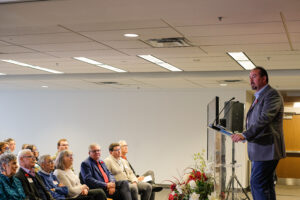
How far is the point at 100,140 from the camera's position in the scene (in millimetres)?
13297

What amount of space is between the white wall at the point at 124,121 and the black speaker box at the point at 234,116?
6.02m

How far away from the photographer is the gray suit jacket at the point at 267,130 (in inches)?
145

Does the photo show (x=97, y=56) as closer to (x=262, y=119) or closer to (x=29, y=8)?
(x=29, y=8)

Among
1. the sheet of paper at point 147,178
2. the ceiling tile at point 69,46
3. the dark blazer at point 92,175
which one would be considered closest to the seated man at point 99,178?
the dark blazer at point 92,175

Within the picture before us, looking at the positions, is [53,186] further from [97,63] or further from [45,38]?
[97,63]

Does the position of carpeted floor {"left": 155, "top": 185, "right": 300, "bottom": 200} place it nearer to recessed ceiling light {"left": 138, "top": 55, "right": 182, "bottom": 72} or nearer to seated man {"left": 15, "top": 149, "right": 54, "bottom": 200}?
recessed ceiling light {"left": 138, "top": 55, "right": 182, "bottom": 72}

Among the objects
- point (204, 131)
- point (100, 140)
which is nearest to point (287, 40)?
point (204, 131)

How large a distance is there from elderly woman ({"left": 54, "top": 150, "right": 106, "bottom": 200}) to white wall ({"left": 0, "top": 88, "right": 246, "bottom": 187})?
558cm

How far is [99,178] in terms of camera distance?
7.41 m

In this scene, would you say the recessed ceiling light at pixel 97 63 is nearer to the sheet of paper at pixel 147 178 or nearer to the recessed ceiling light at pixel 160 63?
the recessed ceiling light at pixel 160 63

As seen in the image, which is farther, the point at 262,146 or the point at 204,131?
the point at 204,131

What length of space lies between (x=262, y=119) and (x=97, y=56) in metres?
4.24

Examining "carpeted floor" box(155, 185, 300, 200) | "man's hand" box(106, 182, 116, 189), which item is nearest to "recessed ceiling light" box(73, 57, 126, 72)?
"man's hand" box(106, 182, 116, 189)

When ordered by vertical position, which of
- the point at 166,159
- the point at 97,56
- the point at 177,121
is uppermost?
the point at 97,56
